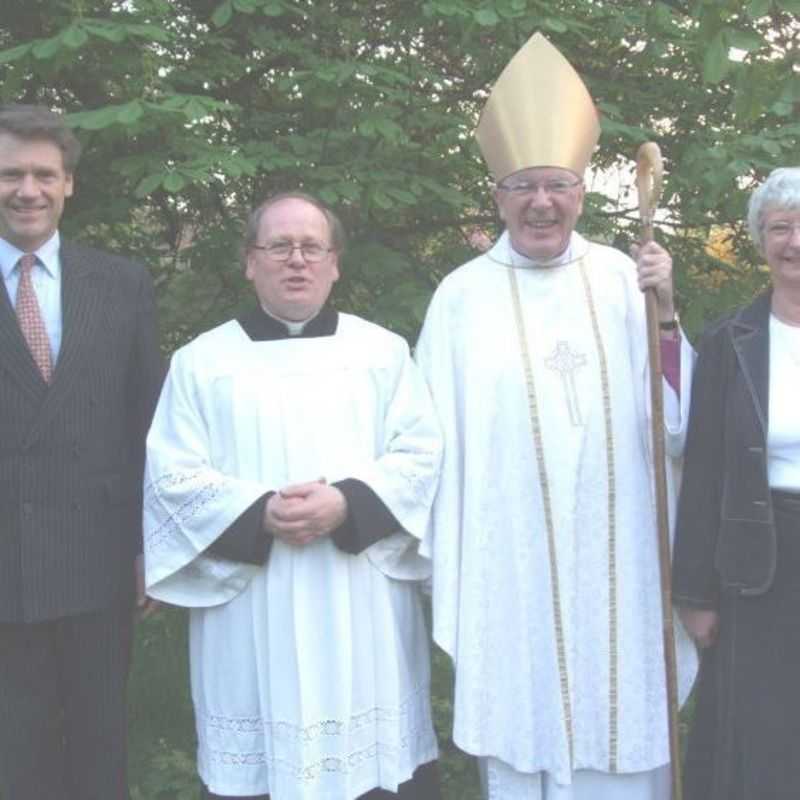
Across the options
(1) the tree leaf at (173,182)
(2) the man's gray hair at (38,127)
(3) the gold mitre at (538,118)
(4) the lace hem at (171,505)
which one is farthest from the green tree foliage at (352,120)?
(4) the lace hem at (171,505)

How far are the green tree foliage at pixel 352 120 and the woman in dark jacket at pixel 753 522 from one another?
731 mm

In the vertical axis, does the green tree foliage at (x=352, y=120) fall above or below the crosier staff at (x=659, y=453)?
above

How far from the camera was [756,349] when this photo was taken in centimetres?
352

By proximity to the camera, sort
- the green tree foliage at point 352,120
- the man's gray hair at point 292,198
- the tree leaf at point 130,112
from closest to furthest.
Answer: the man's gray hair at point 292,198 → the tree leaf at point 130,112 → the green tree foliage at point 352,120

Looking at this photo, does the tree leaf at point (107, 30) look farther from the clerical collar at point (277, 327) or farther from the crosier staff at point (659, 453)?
the crosier staff at point (659, 453)

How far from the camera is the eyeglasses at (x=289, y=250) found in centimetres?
359

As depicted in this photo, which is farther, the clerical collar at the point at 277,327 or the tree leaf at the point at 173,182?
the tree leaf at the point at 173,182

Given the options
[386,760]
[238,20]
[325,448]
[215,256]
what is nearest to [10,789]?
[386,760]

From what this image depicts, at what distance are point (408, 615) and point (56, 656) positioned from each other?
104cm

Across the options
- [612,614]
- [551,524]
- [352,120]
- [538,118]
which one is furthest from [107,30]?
[612,614]

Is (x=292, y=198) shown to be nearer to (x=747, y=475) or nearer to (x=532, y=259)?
(x=532, y=259)

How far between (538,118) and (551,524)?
120cm

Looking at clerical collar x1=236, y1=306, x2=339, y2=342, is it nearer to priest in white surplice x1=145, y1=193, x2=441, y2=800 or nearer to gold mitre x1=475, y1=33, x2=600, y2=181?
priest in white surplice x1=145, y1=193, x2=441, y2=800

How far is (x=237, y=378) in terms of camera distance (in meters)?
3.64
